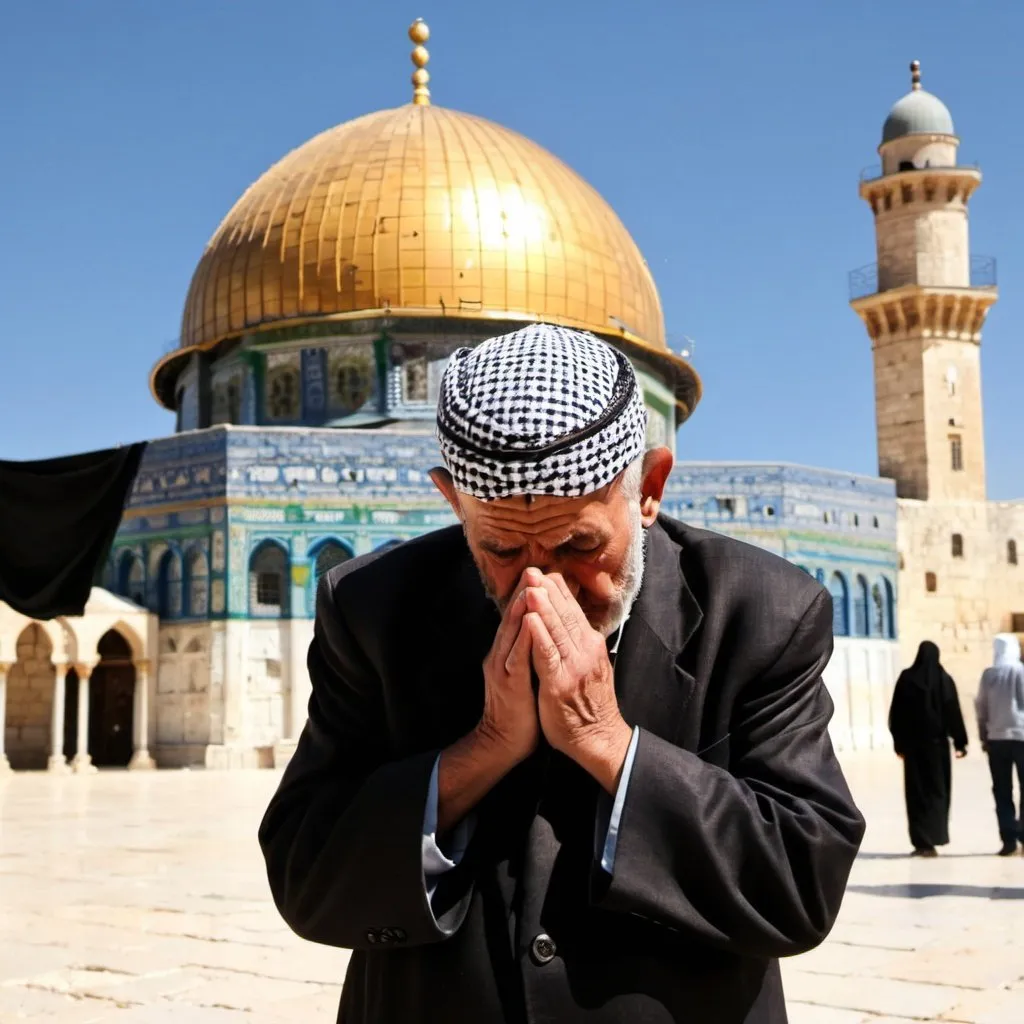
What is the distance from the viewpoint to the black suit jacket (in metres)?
1.41

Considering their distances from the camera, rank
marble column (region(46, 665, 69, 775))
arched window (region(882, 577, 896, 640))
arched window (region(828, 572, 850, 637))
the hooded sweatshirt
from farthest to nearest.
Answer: arched window (region(882, 577, 896, 640))
arched window (region(828, 572, 850, 637))
marble column (region(46, 665, 69, 775))
the hooded sweatshirt

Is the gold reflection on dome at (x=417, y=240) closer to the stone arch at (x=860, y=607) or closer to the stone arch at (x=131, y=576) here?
the stone arch at (x=131, y=576)

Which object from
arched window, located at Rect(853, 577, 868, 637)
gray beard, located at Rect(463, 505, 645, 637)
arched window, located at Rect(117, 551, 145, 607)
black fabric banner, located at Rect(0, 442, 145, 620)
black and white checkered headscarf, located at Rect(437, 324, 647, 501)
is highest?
arched window, located at Rect(117, 551, 145, 607)

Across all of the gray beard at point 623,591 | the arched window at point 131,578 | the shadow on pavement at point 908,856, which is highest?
the arched window at point 131,578

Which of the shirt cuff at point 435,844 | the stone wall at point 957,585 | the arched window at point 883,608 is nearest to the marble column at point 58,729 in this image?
the arched window at point 883,608

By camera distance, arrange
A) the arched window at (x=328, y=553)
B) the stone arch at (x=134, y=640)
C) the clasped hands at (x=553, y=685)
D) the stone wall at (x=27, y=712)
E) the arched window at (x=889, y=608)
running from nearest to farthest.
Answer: the clasped hands at (x=553, y=685), the stone arch at (x=134, y=640), the arched window at (x=328, y=553), the stone wall at (x=27, y=712), the arched window at (x=889, y=608)

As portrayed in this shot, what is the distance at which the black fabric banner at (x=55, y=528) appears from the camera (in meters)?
4.31

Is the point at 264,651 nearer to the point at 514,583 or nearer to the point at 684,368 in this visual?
the point at 684,368

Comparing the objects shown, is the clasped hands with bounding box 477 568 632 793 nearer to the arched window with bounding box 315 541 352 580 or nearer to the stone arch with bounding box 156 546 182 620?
the arched window with bounding box 315 541 352 580

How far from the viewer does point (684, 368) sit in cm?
2448

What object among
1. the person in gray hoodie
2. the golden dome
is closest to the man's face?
the person in gray hoodie

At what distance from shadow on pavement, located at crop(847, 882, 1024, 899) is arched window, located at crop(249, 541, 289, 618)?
13.5 meters

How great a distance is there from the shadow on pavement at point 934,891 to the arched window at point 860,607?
625 inches

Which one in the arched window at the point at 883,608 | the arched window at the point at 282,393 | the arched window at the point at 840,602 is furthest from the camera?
the arched window at the point at 883,608
